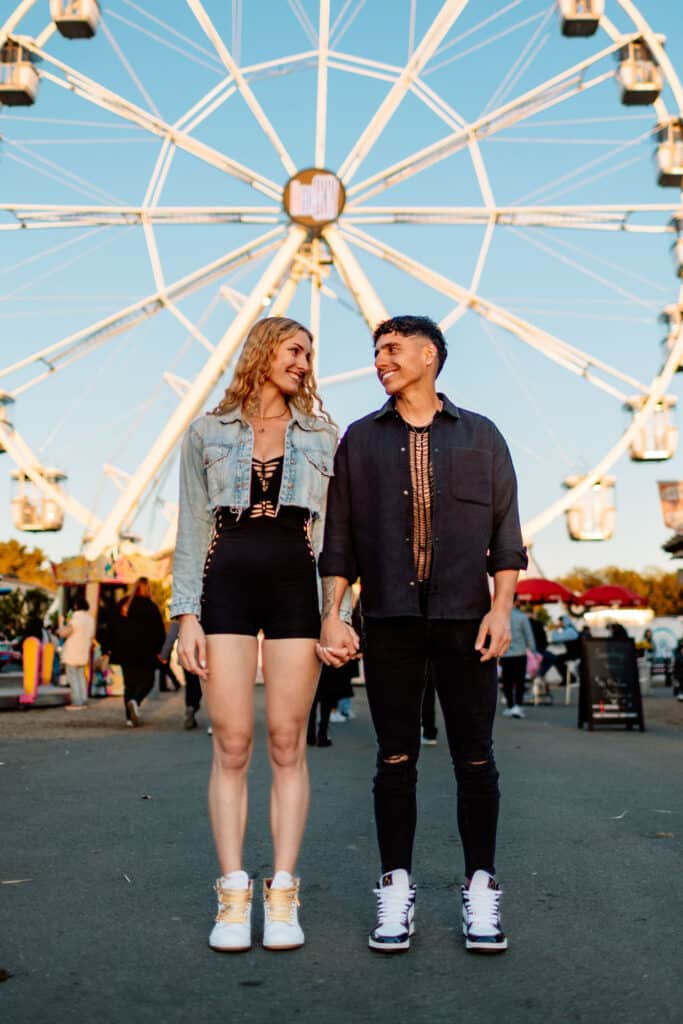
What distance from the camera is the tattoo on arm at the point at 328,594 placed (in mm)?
3504

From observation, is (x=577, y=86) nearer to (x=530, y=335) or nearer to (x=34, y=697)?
(x=530, y=335)

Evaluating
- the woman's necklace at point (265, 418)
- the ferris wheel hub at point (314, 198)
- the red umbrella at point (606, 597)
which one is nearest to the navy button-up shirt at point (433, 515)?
the woman's necklace at point (265, 418)

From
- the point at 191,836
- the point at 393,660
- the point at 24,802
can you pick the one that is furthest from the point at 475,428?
the point at 24,802

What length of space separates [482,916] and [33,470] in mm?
18160

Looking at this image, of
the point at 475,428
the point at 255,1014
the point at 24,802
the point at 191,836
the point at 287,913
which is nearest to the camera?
the point at 255,1014

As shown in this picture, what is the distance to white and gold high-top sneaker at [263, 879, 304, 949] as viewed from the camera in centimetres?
328

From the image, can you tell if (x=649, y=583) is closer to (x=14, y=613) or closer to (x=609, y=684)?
(x=14, y=613)

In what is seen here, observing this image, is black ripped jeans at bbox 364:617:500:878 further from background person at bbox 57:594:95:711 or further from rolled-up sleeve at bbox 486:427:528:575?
background person at bbox 57:594:95:711

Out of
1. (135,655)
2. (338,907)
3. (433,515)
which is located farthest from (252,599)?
(135,655)

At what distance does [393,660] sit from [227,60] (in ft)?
60.5

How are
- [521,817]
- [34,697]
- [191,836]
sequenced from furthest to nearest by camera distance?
1. [34,697]
2. [521,817]
3. [191,836]

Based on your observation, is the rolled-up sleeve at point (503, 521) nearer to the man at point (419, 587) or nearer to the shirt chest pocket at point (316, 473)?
the man at point (419, 587)

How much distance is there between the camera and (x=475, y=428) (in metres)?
3.68

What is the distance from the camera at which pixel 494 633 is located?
341 cm
